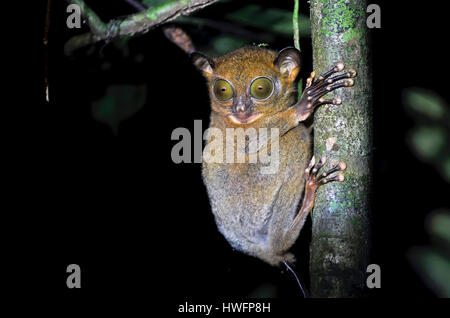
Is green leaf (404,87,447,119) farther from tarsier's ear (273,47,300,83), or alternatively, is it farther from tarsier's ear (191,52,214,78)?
tarsier's ear (191,52,214,78)


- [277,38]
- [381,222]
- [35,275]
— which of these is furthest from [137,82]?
[381,222]

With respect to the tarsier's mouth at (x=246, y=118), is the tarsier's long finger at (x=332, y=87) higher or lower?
lower

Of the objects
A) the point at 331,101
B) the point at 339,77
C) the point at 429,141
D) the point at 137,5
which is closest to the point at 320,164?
the point at 331,101

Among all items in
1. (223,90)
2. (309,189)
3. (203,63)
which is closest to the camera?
(309,189)

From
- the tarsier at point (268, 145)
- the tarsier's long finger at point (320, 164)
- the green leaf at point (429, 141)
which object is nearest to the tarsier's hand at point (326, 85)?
the tarsier's long finger at point (320, 164)

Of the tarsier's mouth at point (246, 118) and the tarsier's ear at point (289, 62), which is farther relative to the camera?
the tarsier's mouth at point (246, 118)

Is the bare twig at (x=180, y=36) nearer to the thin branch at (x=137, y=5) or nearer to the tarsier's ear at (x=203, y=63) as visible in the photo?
the thin branch at (x=137, y=5)

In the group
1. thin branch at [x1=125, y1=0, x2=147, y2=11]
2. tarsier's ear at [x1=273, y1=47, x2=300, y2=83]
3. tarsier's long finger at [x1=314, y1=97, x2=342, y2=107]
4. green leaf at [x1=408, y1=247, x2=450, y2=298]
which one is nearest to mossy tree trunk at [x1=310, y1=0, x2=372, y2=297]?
tarsier's long finger at [x1=314, y1=97, x2=342, y2=107]

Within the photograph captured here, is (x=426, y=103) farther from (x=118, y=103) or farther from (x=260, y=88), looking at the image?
(x=118, y=103)
